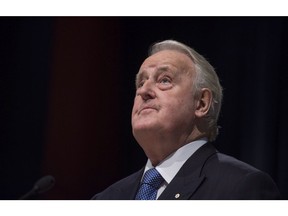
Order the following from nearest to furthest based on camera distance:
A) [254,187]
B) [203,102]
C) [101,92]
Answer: [254,187]
[203,102]
[101,92]

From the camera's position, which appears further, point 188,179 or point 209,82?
point 209,82

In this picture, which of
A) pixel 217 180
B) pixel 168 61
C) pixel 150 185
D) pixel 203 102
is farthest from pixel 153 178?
pixel 168 61

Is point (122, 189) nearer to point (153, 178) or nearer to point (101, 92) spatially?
→ point (153, 178)

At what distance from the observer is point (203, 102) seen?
199 centimetres

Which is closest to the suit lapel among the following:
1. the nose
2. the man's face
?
the man's face

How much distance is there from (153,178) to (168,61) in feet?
1.50

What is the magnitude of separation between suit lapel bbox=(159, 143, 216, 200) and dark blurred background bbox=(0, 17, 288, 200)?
0.16m

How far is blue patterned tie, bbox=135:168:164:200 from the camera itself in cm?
187

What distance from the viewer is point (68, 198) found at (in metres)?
2.05

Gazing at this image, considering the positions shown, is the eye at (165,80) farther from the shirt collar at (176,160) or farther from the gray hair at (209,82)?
the shirt collar at (176,160)

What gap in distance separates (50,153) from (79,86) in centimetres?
30

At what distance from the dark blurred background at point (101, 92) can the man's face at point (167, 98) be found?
0.12m

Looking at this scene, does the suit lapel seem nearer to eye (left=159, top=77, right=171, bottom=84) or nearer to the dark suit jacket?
the dark suit jacket

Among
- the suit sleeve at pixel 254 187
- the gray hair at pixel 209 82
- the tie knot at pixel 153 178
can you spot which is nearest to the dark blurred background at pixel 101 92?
the gray hair at pixel 209 82
